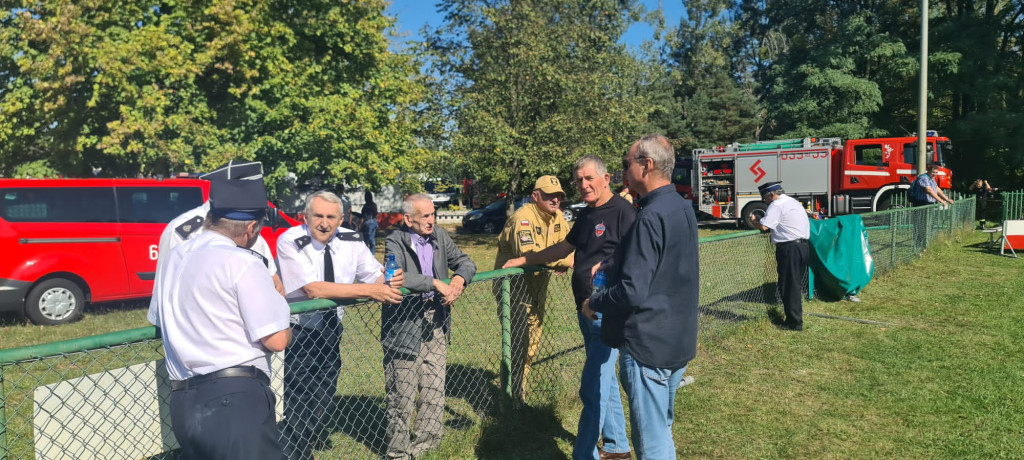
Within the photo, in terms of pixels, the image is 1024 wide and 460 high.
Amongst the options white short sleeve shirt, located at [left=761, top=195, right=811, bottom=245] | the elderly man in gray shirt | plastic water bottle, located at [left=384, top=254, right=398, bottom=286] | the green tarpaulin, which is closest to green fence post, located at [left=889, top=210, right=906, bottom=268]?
the green tarpaulin

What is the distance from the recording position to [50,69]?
1226 centimetres

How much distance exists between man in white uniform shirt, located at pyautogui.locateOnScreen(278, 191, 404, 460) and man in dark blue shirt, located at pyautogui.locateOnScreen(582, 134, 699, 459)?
1.28m

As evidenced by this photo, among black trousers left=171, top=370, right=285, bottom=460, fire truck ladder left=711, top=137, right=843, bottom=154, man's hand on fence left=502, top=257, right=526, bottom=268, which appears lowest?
black trousers left=171, top=370, right=285, bottom=460

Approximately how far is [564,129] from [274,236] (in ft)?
32.9

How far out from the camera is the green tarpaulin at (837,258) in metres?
8.52

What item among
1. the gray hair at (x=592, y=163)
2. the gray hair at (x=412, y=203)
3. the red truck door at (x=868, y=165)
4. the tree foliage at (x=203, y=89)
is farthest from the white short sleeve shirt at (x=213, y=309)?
the red truck door at (x=868, y=165)

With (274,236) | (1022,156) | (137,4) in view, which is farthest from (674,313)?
(1022,156)

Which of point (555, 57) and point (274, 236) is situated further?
point (555, 57)

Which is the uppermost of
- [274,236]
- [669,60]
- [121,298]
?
[669,60]

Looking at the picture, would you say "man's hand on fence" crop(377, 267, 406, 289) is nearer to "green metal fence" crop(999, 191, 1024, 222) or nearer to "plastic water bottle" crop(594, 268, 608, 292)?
"plastic water bottle" crop(594, 268, 608, 292)

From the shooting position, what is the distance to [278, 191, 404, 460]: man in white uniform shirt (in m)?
3.54

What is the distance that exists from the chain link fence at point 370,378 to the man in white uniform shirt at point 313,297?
4 centimetres

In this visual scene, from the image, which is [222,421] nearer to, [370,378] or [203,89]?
[370,378]

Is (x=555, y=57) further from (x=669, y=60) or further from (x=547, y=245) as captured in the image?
(x=669, y=60)
